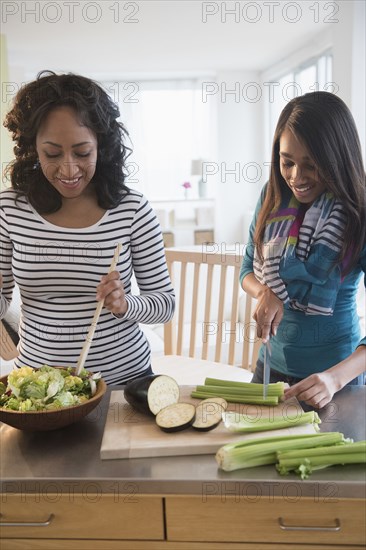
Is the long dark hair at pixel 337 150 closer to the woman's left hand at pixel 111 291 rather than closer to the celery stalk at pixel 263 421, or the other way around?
the celery stalk at pixel 263 421

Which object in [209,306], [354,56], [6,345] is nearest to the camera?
[209,306]

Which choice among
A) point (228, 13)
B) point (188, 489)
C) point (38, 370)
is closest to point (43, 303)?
point (38, 370)

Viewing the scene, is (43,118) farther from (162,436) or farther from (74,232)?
(162,436)

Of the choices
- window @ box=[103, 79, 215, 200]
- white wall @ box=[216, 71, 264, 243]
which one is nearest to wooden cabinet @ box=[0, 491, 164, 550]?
white wall @ box=[216, 71, 264, 243]

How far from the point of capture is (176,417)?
3.66 feet

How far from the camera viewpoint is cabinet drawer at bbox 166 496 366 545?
96 cm

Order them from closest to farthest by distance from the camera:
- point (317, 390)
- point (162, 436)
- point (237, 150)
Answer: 1. point (162, 436)
2. point (317, 390)
3. point (237, 150)

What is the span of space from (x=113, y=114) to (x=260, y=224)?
18.5 inches

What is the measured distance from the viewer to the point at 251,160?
930 cm

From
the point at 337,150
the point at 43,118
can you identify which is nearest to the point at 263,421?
the point at 337,150

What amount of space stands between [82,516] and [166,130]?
28.3 feet

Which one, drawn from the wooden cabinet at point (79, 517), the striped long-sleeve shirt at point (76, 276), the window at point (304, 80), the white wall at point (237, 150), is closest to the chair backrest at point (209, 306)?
the striped long-sleeve shirt at point (76, 276)

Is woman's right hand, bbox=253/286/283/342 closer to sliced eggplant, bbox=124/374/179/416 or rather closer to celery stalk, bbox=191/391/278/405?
celery stalk, bbox=191/391/278/405

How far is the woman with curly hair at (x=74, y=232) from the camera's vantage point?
1.33 metres
